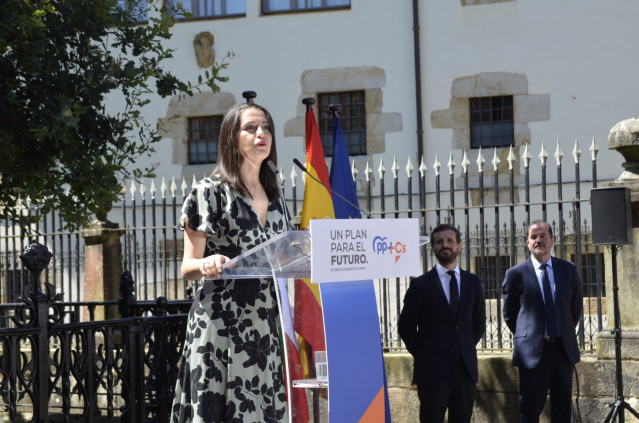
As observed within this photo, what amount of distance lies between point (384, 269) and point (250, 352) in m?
0.73

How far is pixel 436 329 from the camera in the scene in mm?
8289

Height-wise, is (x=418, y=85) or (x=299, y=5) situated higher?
(x=299, y=5)

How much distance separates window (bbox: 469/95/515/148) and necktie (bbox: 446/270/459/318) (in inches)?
372

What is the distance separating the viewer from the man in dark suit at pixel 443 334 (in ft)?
27.0

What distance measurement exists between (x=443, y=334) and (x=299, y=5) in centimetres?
1096

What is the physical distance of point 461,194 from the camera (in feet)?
56.3

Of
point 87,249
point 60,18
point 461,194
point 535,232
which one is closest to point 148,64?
point 60,18

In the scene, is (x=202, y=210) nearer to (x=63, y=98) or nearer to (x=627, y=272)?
(x=63, y=98)

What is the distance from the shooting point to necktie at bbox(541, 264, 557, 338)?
875 centimetres

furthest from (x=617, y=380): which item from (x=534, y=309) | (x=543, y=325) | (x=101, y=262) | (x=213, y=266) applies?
(x=101, y=262)

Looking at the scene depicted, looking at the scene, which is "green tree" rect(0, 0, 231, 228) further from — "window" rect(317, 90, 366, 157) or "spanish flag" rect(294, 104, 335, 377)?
"window" rect(317, 90, 366, 157)

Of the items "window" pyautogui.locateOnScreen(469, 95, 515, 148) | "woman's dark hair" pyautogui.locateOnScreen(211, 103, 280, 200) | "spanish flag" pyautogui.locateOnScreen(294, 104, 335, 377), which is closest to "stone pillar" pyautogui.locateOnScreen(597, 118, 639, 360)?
"spanish flag" pyautogui.locateOnScreen(294, 104, 335, 377)

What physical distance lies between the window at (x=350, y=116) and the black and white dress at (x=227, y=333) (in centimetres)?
1295

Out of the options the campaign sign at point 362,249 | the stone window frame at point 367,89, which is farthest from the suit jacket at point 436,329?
the stone window frame at point 367,89
